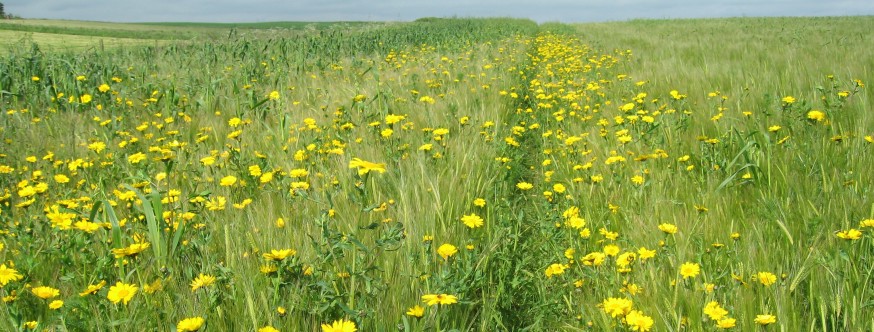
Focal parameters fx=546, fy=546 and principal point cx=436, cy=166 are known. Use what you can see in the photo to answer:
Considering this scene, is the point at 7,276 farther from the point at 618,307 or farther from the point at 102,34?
the point at 102,34

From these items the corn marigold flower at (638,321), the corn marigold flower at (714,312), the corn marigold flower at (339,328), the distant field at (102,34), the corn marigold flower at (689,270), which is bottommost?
the corn marigold flower at (638,321)

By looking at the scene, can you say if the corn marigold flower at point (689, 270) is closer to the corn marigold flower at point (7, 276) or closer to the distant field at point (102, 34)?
the corn marigold flower at point (7, 276)

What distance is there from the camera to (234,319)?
1.68m

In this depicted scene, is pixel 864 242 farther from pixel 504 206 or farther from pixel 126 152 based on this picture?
pixel 126 152

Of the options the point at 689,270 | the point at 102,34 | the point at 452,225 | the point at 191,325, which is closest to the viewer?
the point at 191,325

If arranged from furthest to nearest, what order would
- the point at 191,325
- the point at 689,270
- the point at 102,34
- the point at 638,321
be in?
the point at 102,34
the point at 689,270
the point at 638,321
the point at 191,325

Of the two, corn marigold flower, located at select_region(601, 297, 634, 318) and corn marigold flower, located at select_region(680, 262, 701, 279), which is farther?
corn marigold flower, located at select_region(680, 262, 701, 279)

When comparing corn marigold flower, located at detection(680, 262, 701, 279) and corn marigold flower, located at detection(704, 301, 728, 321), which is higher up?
corn marigold flower, located at detection(680, 262, 701, 279)

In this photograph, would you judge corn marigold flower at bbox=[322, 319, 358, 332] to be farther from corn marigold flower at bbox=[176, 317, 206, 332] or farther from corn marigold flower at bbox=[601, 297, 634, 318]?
corn marigold flower at bbox=[601, 297, 634, 318]

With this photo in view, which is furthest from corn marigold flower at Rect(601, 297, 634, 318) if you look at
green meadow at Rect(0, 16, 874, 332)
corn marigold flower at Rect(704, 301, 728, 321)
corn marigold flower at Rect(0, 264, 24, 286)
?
corn marigold flower at Rect(0, 264, 24, 286)

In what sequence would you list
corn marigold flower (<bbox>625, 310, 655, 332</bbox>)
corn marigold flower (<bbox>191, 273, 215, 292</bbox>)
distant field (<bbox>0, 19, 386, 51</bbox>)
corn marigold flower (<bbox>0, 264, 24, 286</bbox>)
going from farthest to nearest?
distant field (<bbox>0, 19, 386, 51</bbox>), corn marigold flower (<bbox>0, 264, 24, 286</bbox>), corn marigold flower (<bbox>191, 273, 215, 292</bbox>), corn marigold flower (<bbox>625, 310, 655, 332</bbox>)

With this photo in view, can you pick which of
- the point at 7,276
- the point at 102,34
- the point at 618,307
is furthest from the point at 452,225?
the point at 102,34

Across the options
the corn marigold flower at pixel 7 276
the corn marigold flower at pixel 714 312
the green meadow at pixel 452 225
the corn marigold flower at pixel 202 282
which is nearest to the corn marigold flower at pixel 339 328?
the green meadow at pixel 452 225

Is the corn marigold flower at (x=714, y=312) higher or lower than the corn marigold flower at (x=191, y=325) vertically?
lower
